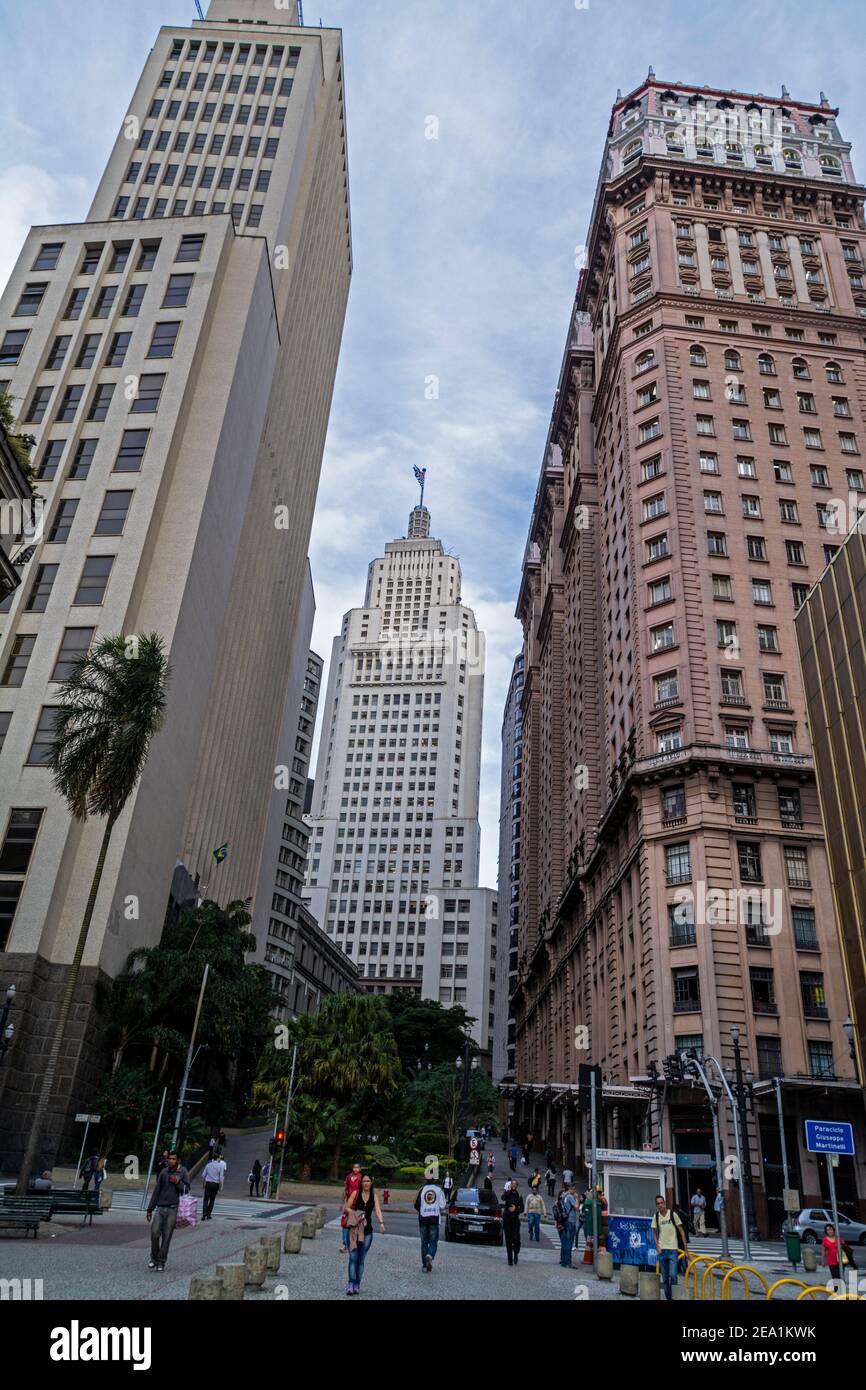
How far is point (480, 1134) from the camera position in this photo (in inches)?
2098

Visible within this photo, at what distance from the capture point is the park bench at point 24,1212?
18625 millimetres

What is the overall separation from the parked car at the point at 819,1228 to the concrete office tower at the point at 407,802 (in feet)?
359

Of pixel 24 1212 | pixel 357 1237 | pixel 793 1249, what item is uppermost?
pixel 357 1237

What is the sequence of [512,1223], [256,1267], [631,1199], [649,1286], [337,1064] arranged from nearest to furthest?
[256,1267] < [649,1286] < [512,1223] < [631,1199] < [337,1064]

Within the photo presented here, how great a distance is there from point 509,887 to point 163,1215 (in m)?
119

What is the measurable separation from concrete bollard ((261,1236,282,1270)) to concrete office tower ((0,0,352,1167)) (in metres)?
25.5

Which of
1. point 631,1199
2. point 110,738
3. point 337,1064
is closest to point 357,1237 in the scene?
point 631,1199

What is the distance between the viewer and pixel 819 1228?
3456 cm

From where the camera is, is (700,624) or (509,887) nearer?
(700,624)

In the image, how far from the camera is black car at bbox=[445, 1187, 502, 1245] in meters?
27.8

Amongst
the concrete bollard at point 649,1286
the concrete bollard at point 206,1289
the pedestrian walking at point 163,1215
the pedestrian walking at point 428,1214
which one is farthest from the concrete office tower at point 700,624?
the concrete bollard at point 206,1289

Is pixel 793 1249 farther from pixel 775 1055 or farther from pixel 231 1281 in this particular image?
pixel 231 1281

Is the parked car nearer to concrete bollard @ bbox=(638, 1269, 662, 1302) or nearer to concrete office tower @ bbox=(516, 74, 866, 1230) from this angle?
concrete office tower @ bbox=(516, 74, 866, 1230)
